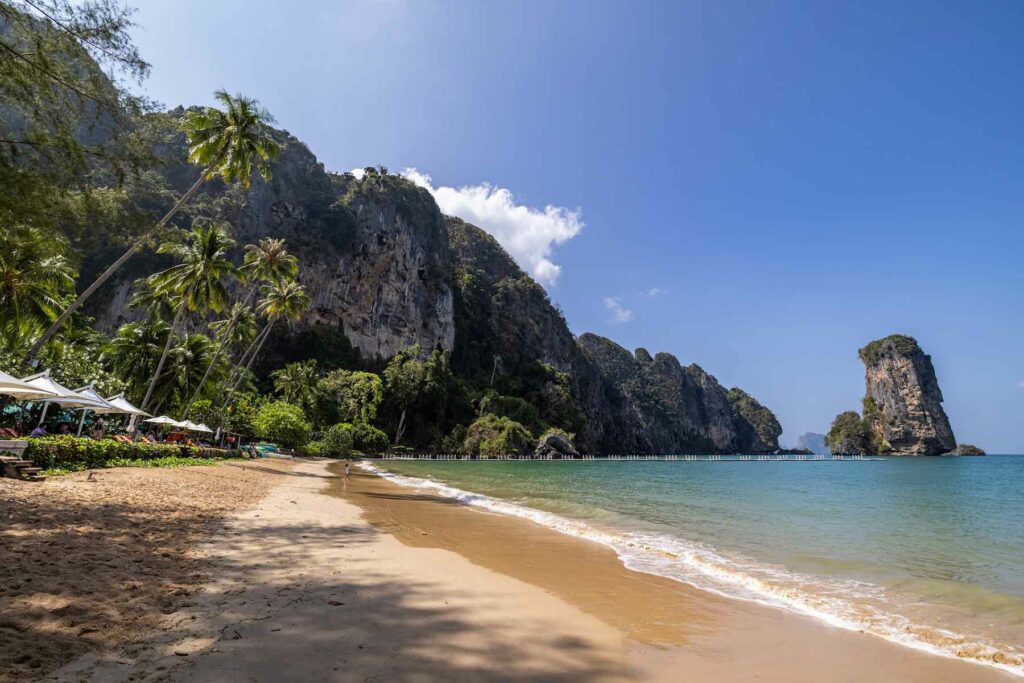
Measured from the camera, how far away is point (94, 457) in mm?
15883

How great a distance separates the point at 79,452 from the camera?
1499 centimetres

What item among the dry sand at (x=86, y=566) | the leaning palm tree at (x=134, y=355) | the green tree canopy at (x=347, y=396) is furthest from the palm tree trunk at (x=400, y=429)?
the dry sand at (x=86, y=566)

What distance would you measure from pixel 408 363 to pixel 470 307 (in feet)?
113

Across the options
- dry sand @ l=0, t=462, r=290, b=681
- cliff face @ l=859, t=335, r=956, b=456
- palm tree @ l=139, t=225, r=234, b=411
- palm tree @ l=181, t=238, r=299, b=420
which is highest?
cliff face @ l=859, t=335, r=956, b=456

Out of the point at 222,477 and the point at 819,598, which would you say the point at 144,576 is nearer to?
the point at 819,598

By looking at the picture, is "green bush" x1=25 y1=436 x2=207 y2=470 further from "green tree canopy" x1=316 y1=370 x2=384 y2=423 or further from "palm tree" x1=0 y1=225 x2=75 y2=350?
"green tree canopy" x1=316 y1=370 x2=384 y2=423

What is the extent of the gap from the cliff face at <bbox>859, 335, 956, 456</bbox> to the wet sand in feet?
548

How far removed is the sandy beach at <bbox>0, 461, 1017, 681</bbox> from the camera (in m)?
3.96

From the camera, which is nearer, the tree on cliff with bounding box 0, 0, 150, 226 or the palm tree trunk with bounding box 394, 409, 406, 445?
the tree on cliff with bounding box 0, 0, 150, 226

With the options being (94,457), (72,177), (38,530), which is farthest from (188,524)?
(94,457)

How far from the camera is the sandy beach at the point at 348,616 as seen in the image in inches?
156

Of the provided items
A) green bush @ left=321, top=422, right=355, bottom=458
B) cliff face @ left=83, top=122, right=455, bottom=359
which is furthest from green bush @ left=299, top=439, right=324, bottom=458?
cliff face @ left=83, top=122, right=455, bottom=359

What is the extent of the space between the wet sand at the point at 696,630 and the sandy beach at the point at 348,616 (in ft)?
0.10

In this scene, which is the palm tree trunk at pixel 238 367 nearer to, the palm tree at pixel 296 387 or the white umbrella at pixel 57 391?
the palm tree at pixel 296 387
